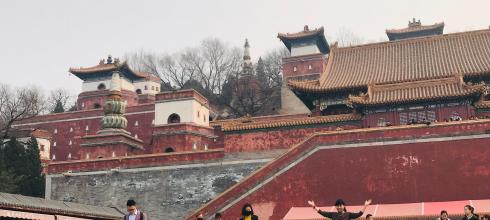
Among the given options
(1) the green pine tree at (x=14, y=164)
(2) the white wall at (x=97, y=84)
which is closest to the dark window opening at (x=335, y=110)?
(1) the green pine tree at (x=14, y=164)

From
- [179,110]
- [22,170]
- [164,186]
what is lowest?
[164,186]

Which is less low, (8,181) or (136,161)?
(136,161)

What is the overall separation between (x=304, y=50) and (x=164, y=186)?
80.3 ft

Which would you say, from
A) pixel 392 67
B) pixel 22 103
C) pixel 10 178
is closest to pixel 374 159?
pixel 392 67

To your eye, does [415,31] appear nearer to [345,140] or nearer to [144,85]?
[144,85]

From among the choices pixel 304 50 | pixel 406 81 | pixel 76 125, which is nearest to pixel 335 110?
pixel 406 81

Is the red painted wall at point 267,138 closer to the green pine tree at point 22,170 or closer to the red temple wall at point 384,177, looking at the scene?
the red temple wall at point 384,177

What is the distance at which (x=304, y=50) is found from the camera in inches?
1784

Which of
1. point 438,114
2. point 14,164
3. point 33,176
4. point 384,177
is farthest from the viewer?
point 14,164

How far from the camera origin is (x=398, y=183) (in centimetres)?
1745

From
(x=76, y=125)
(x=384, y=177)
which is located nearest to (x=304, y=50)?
(x=76, y=125)

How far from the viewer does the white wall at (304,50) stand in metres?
45.2

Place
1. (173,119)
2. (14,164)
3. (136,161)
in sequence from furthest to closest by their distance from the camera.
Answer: (173,119)
(14,164)
(136,161)

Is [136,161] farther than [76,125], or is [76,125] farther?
[76,125]
